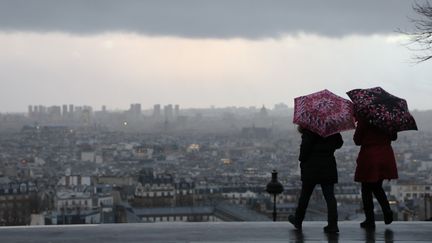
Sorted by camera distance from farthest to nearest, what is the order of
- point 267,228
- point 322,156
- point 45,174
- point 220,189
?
point 45,174 → point 220,189 → point 267,228 → point 322,156

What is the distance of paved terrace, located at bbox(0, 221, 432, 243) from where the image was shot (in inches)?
378

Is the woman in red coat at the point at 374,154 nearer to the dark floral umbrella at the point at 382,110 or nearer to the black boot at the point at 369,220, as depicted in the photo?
the dark floral umbrella at the point at 382,110

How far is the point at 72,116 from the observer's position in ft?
410

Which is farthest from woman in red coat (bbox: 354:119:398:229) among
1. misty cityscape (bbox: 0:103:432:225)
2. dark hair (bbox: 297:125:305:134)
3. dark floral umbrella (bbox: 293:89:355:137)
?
misty cityscape (bbox: 0:103:432:225)

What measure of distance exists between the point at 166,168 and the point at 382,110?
7209 cm

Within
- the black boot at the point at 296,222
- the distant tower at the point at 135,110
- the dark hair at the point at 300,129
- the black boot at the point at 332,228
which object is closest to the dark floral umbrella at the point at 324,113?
the dark hair at the point at 300,129

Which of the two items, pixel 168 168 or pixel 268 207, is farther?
pixel 168 168

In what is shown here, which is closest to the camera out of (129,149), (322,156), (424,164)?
(322,156)

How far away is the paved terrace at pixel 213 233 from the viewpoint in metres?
9.59

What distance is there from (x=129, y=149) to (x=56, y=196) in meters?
45.0

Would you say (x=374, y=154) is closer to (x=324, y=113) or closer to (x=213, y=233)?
(x=324, y=113)

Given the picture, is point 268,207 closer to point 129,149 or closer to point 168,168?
point 168,168

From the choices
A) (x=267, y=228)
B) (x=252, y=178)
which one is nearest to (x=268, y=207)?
(x=252, y=178)

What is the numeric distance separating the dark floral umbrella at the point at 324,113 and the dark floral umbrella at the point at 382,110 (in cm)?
15
